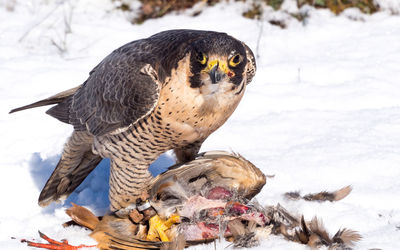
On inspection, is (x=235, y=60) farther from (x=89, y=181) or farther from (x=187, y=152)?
(x=89, y=181)

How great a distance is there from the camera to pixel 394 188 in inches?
150

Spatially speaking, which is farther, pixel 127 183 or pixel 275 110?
pixel 275 110

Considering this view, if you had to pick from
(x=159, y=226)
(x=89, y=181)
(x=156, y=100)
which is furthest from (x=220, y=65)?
(x=89, y=181)

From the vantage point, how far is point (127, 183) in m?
3.57

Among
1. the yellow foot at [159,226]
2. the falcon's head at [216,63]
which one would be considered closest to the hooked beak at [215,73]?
the falcon's head at [216,63]

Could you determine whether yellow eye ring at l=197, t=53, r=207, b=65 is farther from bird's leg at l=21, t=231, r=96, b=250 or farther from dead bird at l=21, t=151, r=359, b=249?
bird's leg at l=21, t=231, r=96, b=250

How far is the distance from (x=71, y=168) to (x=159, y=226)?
993mm

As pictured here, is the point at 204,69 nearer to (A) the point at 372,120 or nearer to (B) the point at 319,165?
(B) the point at 319,165

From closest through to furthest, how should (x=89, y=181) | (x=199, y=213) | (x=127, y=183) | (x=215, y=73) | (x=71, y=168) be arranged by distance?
1. (x=215, y=73)
2. (x=199, y=213)
3. (x=127, y=183)
4. (x=71, y=168)
5. (x=89, y=181)

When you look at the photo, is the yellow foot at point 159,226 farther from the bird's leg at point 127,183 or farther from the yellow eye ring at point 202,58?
the yellow eye ring at point 202,58

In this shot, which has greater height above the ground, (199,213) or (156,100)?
(156,100)

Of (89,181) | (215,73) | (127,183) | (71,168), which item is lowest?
(89,181)

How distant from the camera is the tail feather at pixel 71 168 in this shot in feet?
13.1

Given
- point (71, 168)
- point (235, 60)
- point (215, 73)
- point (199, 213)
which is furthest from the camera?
point (71, 168)
